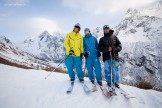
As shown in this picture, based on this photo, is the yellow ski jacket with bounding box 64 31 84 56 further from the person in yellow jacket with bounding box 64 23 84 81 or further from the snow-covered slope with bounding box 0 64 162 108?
the snow-covered slope with bounding box 0 64 162 108

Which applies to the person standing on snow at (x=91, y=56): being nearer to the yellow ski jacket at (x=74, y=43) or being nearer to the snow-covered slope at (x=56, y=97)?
the yellow ski jacket at (x=74, y=43)

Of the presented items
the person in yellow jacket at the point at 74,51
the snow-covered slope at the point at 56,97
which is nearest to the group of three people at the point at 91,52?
the person in yellow jacket at the point at 74,51

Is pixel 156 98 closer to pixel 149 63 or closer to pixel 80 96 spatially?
pixel 80 96

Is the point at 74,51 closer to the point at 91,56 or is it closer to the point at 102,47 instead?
the point at 91,56

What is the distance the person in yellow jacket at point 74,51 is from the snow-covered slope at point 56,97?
75 cm

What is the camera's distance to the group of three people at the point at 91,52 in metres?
9.20

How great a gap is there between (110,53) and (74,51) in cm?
190

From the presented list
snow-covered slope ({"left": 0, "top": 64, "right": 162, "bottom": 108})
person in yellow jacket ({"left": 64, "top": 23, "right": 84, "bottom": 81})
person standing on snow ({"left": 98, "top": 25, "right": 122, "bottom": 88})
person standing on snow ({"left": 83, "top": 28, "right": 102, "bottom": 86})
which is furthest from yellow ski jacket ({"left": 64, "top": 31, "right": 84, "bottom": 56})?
snow-covered slope ({"left": 0, "top": 64, "right": 162, "bottom": 108})

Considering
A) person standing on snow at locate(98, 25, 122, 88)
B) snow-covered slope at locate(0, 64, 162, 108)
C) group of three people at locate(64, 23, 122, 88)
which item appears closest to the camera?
snow-covered slope at locate(0, 64, 162, 108)

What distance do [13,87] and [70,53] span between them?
10.9 feet

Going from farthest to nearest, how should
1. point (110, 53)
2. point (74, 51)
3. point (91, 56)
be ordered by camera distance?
point (91, 56), point (74, 51), point (110, 53)

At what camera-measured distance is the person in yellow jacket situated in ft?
30.7

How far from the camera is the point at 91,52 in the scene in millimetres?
9539

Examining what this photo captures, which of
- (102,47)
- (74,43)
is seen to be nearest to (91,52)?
(102,47)
